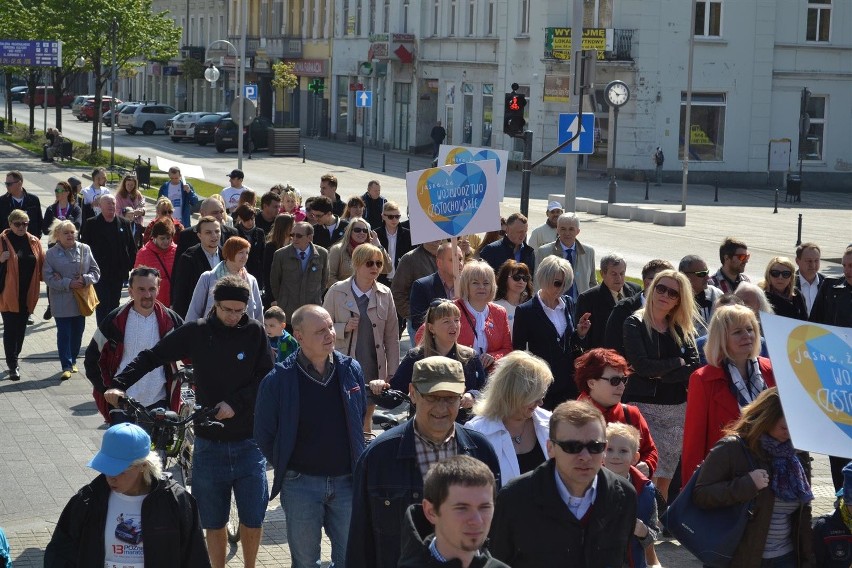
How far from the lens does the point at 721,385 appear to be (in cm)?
733

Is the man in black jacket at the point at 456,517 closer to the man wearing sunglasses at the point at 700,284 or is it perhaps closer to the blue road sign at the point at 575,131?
the man wearing sunglasses at the point at 700,284

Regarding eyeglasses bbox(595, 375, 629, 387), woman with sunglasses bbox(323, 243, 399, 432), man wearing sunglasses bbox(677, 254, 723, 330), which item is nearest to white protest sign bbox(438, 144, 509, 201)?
woman with sunglasses bbox(323, 243, 399, 432)

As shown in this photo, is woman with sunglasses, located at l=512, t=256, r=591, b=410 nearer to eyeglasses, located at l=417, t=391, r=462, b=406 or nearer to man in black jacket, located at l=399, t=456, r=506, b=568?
eyeglasses, located at l=417, t=391, r=462, b=406

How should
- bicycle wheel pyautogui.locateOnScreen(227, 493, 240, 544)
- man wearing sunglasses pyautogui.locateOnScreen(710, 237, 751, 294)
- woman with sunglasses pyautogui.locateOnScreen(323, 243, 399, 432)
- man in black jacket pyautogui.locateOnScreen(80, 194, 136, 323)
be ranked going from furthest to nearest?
man in black jacket pyautogui.locateOnScreen(80, 194, 136, 323) < man wearing sunglasses pyautogui.locateOnScreen(710, 237, 751, 294) < woman with sunglasses pyautogui.locateOnScreen(323, 243, 399, 432) < bicycle wheel pyautogui.locateOnScreen(227, 493, 240, 544)

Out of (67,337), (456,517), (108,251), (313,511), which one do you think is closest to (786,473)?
(456,517)

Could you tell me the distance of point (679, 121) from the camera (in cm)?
4753

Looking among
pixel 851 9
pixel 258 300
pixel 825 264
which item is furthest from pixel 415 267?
pixel 851 9

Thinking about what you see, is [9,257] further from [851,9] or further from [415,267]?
[851,9]

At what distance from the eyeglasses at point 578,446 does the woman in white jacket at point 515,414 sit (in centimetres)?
96

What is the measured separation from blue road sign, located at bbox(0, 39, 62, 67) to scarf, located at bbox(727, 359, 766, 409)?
43.1 m

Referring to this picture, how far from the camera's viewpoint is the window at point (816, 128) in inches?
1919

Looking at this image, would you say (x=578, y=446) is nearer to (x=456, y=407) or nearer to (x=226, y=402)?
(x=456, y=407)

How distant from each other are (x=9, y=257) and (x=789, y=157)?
35.2 metres

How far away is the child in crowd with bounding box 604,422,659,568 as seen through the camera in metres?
6.08
